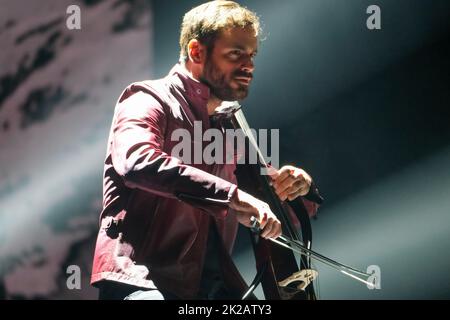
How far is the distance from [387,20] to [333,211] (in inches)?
30.2

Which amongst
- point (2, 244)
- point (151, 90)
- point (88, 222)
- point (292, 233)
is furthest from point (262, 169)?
point (2, 244)

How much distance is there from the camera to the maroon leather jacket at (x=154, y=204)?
1.73 metres

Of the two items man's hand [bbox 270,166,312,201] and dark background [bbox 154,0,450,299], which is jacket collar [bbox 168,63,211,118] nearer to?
man's hand [bbox 270,166,312,201]

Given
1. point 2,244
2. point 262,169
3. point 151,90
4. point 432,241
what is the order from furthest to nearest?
point 432,241 → point 2,244 → point 262,169 → point 151,90

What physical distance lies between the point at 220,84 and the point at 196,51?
129 millimetres

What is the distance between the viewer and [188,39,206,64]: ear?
2.14 m

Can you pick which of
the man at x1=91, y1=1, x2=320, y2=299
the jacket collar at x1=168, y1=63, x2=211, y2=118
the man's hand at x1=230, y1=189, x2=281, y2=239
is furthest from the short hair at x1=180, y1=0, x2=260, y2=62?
the man's hand at x1=230, y1=189, x2=281, y2=239

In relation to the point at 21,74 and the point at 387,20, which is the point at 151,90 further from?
the point at 387,20

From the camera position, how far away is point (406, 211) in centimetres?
289

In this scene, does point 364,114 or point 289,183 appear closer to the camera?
point 289,183

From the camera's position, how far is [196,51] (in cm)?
215

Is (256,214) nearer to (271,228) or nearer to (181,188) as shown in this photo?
(271,228)

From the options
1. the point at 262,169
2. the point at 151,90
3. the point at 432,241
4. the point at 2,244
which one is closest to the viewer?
the point at 151,90

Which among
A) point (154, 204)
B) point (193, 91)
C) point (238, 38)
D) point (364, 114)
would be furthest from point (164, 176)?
point (364, 114)
